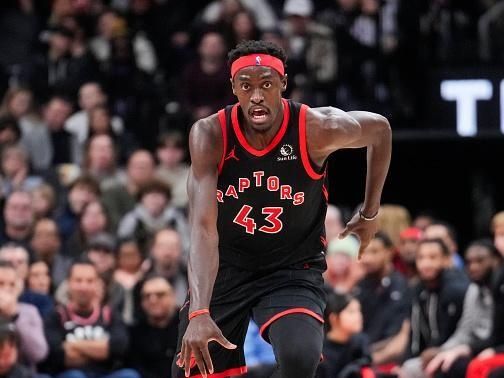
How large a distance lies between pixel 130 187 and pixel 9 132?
1.22 metres

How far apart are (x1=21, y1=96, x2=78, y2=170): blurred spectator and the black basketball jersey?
6.29m

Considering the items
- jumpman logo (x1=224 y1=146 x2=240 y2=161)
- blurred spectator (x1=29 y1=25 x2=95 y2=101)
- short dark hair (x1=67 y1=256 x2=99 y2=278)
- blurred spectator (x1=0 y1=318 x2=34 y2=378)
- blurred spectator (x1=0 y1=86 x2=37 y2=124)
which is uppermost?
blurred spectator (x1=29 y1=25 x2=95 y2=101)

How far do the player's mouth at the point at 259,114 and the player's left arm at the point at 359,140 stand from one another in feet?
0.89

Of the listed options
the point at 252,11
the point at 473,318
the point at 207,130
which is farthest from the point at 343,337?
the point at 252,11

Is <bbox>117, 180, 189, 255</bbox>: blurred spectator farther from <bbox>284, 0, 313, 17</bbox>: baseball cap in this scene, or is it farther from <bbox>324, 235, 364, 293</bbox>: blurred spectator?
<bbox>284, 0, 313, 17</bbox>: baseball cap

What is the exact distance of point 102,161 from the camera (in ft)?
41.7

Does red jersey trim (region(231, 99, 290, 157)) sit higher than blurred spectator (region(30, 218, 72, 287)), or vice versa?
red jersey trim (region(231, 99, 290, 157))

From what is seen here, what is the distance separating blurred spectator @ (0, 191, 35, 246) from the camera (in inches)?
454

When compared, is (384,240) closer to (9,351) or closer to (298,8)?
(9,351)

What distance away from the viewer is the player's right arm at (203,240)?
6500mm

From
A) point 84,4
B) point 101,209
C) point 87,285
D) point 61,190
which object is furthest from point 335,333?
point 84,4

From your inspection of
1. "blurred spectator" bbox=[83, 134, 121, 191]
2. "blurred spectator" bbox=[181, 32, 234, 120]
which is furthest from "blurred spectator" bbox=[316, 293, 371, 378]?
"blurred spectator" bbox=[181, 32, 234, 120]

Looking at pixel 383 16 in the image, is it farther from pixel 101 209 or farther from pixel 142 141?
pixel 101 209

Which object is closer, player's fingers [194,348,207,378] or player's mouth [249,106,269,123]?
player's fingers [194,348,207,378]
